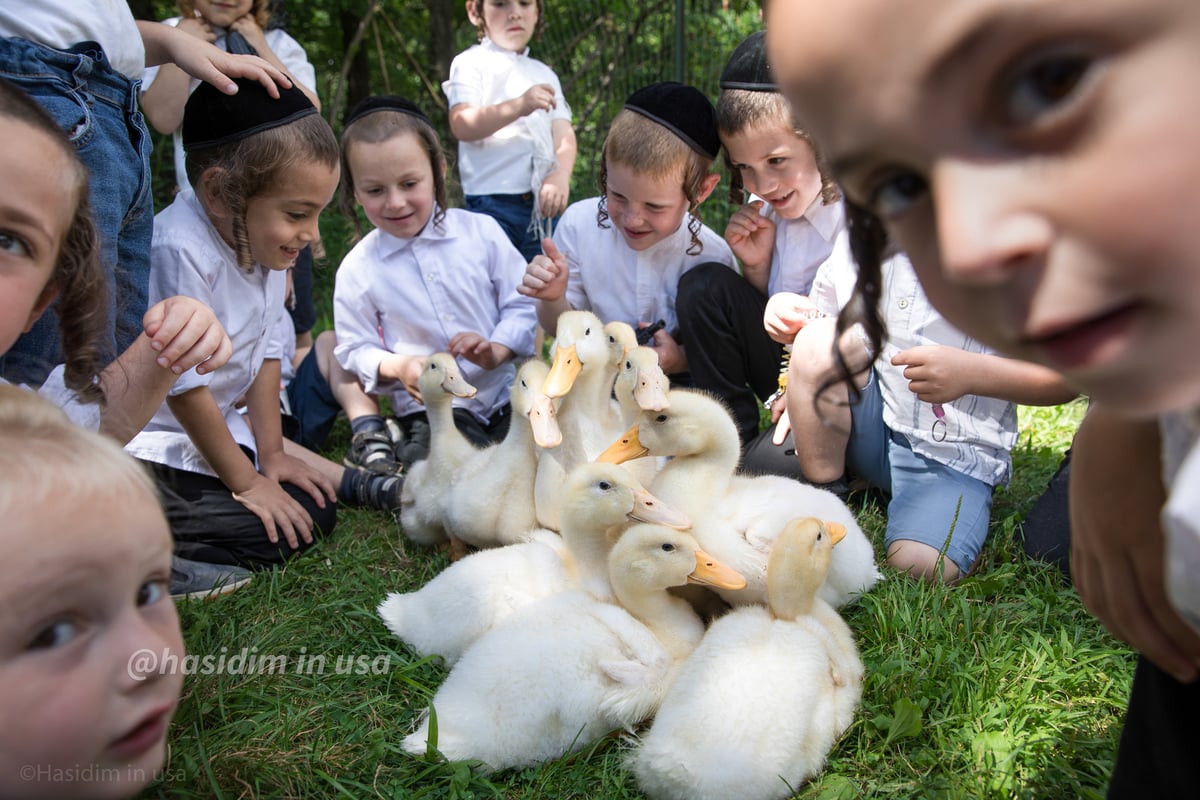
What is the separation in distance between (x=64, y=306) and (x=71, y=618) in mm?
945

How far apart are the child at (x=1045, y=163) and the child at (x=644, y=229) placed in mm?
2495

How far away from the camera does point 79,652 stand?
35.4 inches

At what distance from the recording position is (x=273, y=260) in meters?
2.88

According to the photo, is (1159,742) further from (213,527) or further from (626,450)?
(213,527)

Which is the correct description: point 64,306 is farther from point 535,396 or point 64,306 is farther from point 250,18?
point 250,18

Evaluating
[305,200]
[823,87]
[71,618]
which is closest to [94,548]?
[71,618]

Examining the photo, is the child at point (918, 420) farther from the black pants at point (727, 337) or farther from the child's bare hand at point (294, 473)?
the child's bare hand at point (294, 473)

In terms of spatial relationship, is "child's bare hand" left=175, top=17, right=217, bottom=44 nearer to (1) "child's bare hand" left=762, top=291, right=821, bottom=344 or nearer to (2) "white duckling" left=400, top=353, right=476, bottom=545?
(2) "white duckling" left=400, top=353, right=476, bottom=545

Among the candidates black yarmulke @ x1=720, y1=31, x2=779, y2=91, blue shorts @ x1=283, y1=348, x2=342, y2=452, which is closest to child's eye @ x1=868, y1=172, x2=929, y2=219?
black yarmulke @ x1=720, y1=31, x2=779, y2=91

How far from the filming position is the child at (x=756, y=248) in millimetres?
3027

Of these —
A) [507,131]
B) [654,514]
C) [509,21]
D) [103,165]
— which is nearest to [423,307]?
[103,165]

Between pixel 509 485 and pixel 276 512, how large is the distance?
759 mm

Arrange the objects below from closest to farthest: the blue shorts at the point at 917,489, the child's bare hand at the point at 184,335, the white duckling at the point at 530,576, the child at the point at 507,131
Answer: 1. the child's bare hand at the point at 184,335
2. the white duckling at the point at 530,576
3. the blue shorts at the point at 917,489
4. the child at the point at 507,131

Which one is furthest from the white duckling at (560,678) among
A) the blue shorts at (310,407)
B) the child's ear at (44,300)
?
the blue shorts at (310,407)
